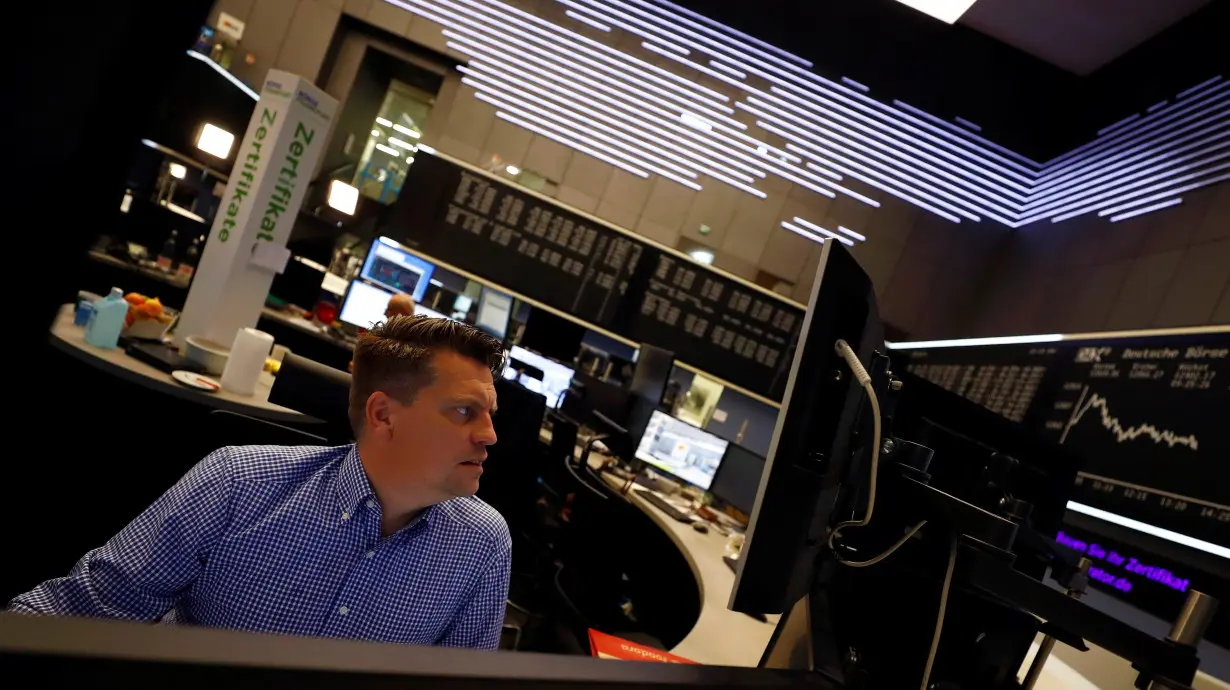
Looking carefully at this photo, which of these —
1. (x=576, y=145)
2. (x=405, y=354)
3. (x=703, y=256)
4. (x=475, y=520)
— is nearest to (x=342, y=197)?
(x=576, y=145)

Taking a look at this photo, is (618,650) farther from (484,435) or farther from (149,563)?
(149,563)

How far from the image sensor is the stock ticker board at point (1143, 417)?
3.02 m

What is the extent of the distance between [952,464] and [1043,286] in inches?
186

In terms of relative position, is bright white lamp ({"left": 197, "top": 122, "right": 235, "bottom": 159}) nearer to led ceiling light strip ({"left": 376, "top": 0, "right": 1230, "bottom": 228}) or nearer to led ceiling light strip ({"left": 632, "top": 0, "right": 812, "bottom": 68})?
led ceiling light strip ({"left": 376, "top": 0, "right": 1230, "bottom": 228})

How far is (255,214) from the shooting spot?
130 inches

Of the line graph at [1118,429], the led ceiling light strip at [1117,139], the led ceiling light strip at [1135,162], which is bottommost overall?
the line graph at [1118,429]

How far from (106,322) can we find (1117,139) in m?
6.08

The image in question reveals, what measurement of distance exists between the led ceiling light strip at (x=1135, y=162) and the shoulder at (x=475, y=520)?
15.8 feet

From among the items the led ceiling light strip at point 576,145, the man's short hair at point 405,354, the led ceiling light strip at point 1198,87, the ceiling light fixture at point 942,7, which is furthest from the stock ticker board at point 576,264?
the man's short hair at point 405,354

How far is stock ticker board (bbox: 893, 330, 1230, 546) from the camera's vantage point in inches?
119

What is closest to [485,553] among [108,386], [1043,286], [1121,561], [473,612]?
[473,612]

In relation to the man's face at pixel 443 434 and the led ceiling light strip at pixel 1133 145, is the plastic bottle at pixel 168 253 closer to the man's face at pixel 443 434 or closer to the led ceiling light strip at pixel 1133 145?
the man's face at pixel 443 434

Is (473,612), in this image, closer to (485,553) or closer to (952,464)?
(485,553)

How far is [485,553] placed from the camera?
1.34m
